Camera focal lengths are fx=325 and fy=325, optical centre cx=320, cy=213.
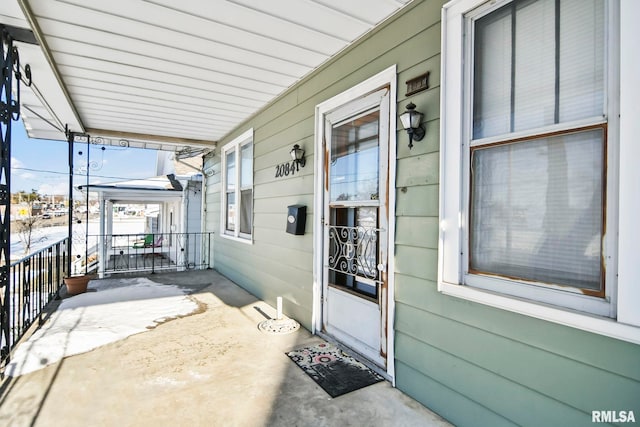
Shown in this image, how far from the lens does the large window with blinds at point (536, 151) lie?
1.34m

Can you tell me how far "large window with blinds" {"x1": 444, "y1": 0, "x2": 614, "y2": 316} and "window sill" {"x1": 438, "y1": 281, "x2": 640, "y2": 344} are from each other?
2.0 inches

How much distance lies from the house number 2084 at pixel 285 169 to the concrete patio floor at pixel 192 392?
67.1 inches

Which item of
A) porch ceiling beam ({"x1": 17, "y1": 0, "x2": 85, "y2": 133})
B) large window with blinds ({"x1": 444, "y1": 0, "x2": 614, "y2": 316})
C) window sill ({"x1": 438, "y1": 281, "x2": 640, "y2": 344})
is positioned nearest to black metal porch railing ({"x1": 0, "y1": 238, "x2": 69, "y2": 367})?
porch ceiling beam ({"x1": 17, "y1": 0, "x2": 85, "y2": 133})

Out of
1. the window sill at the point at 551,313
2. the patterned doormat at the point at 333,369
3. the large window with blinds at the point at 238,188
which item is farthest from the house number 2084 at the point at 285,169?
the window sill at the point at 551,313

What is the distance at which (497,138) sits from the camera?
5.50 feet

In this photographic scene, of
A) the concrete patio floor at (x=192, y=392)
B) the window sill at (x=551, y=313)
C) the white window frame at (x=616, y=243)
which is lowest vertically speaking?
the concrete patio floor at (x=192, y=392)

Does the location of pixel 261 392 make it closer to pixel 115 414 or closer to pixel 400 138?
pixel 115 414

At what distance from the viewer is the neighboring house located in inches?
50.4

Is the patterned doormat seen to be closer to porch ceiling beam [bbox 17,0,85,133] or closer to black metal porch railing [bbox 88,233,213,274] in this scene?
porch ceiling beam [bbox 17,0,85,133]

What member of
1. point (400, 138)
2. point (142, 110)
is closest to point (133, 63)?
point (142, 110)

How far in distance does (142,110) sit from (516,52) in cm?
435

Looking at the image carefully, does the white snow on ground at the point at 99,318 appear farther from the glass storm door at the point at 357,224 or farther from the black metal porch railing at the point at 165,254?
the glass storm door at the point at 357,224

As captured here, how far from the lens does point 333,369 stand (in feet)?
8.00

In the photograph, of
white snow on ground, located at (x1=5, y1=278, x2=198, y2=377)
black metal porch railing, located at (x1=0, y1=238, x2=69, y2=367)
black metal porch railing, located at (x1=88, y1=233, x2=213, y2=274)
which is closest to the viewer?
black metal porch railing, located at (x1=0, y1=238, x2=69, y2=367)
